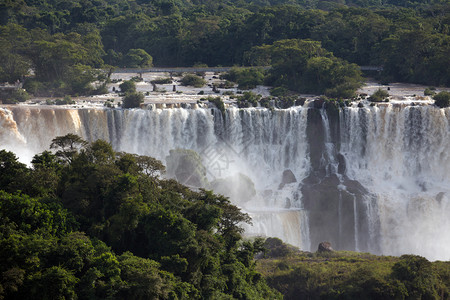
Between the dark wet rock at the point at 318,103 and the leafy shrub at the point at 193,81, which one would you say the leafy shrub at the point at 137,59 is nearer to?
the leafy shrub at the point at 193,81

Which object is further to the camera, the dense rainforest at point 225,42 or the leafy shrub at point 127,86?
the dense rainforest at point 225,42

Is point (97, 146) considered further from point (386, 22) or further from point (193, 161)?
point (386, 22)

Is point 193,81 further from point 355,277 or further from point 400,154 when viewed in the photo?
point 355,277

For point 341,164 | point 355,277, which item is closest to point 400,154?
point 341,164

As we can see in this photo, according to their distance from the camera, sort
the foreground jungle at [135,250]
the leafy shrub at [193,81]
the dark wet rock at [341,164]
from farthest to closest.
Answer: the leafy shrub at [193,81], the dark wet rock at [341,164], the foreground jungle at [135,250]

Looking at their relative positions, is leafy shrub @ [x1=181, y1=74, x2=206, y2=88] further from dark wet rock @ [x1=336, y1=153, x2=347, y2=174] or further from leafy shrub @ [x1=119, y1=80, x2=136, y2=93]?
dark wet rock @ [x1=336, y1=153, x2=347, y2=174]

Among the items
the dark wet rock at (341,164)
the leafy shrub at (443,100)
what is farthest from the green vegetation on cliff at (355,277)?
the leafy shrub at (443,100)
